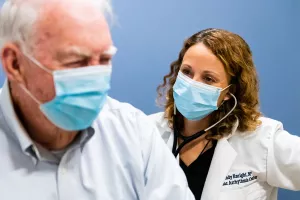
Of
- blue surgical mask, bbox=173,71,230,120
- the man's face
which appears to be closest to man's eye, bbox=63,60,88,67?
the man's face

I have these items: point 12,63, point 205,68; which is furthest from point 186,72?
point 12,63

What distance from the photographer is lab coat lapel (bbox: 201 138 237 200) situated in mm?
1488

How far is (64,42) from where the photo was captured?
83 centimetres

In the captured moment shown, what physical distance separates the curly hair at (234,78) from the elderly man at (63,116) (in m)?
0.71

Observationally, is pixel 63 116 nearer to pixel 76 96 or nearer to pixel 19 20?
pixel 76 96

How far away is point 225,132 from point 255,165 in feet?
0.60

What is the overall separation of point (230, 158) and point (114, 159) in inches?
29.0

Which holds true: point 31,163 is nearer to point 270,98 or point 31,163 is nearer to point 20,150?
point 20,150

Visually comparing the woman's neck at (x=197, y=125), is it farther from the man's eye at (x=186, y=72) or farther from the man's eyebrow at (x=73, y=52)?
the man's eyebrow at (x=73, y=52)

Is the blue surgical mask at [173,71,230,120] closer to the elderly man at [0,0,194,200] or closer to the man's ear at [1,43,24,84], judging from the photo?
the elderly man at [0,0,194,200]

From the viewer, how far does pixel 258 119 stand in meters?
1.66

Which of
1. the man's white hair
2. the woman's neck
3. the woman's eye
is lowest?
the woman's neck

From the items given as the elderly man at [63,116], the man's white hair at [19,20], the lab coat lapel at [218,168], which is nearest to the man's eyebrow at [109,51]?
the elderly man at [63,116]

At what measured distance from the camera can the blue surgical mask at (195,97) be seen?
5.00 ft
